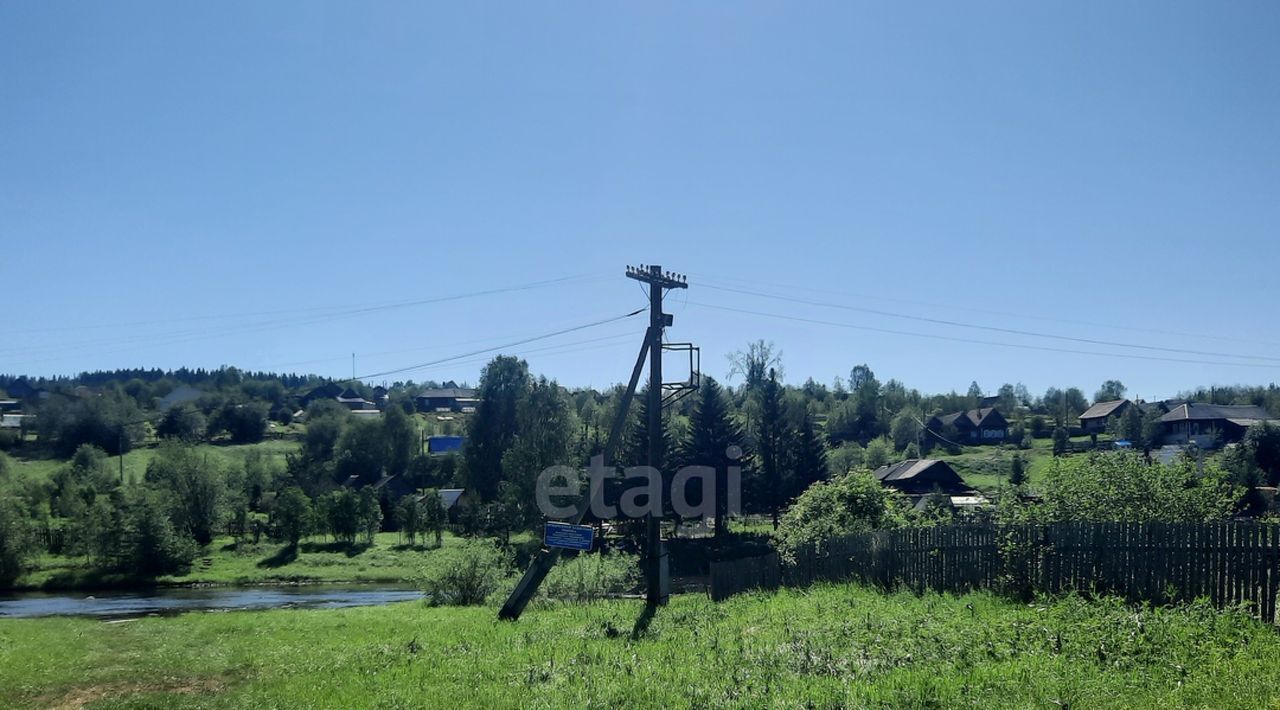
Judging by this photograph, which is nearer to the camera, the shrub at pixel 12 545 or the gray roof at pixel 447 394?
the shrub at pixel 12 545

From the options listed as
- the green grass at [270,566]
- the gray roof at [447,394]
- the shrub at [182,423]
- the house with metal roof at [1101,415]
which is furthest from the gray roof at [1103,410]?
the shrub at [182,423]

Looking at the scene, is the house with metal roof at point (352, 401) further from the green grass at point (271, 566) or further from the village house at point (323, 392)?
the green grass at point (271, 566)

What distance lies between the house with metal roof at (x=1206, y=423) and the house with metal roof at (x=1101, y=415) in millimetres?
8695

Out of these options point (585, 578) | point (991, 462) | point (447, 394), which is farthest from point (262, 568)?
point (447, 394)

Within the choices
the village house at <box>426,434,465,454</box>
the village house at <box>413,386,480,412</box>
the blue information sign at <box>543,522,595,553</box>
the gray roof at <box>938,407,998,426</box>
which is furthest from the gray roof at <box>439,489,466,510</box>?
the village house at <box>413,386,480,412</box>

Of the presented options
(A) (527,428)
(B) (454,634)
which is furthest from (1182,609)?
(A) (527,428)

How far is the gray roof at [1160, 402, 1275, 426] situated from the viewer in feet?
260

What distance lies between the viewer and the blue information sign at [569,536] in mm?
19344

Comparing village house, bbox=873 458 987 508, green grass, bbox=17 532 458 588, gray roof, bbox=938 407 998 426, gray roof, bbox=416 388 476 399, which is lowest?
green grass, bbox=17 532 458 588

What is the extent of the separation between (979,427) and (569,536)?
9591cm

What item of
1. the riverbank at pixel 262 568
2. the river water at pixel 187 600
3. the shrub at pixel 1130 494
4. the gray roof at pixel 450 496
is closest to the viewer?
the shrub at pixel 1130 494

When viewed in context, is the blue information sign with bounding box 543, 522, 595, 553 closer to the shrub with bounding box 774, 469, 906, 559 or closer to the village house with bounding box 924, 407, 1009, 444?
the shrub with bounding box 774, 469, 906, 559

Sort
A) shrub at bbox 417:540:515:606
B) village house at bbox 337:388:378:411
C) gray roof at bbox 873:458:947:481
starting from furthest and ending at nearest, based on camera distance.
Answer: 1. village house at bbox 337:388:378:411
2. gray roof at bbox 873:458:947:481
3. shrub at bbox 417:540:515:606

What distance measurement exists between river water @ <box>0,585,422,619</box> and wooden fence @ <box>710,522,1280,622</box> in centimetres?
2737
